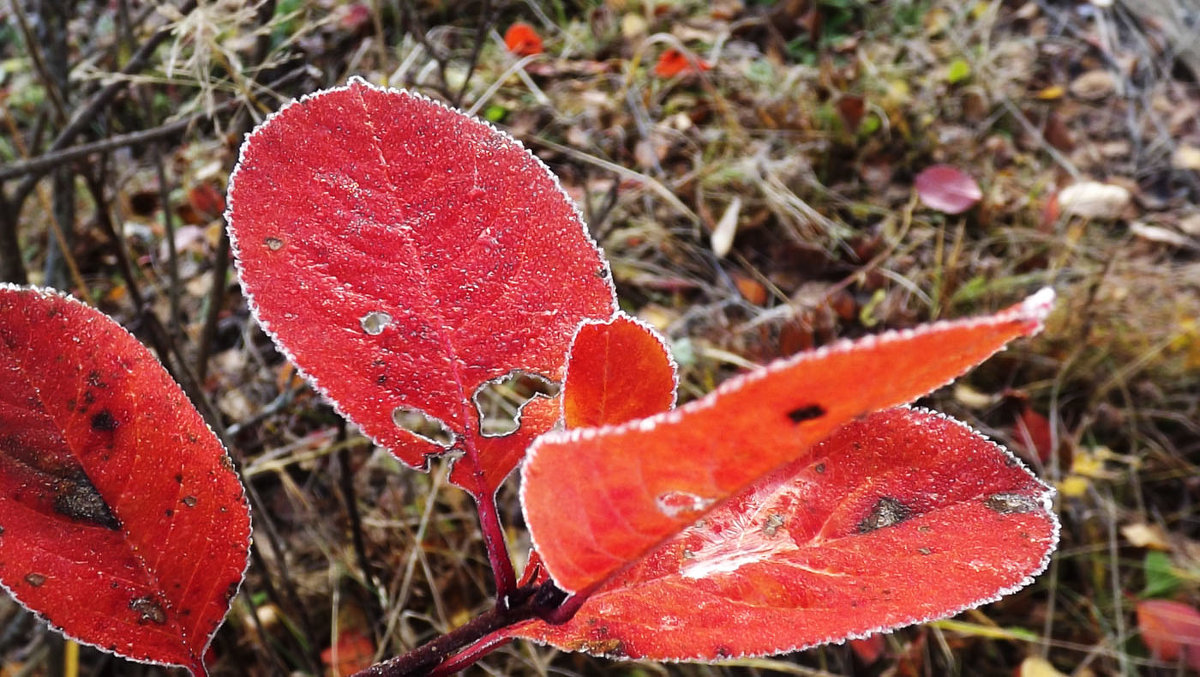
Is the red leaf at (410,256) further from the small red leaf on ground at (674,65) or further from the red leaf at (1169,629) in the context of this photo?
the small red leaf on ground at (674,65)

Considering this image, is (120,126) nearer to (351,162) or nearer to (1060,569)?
(351,162)

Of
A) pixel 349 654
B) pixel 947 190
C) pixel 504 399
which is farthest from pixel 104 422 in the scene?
pixel 947 190

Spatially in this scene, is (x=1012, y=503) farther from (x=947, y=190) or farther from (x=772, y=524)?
(x=947, y=190)

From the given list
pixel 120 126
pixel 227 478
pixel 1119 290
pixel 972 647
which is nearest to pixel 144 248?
pixel 120 126

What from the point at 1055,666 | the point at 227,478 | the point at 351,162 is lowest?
the point at 1055,666

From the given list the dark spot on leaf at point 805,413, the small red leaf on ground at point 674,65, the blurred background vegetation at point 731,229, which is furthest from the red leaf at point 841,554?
the small red leaf on ground at point 674,65

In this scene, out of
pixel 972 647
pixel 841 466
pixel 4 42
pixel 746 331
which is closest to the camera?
pixel 841 466
